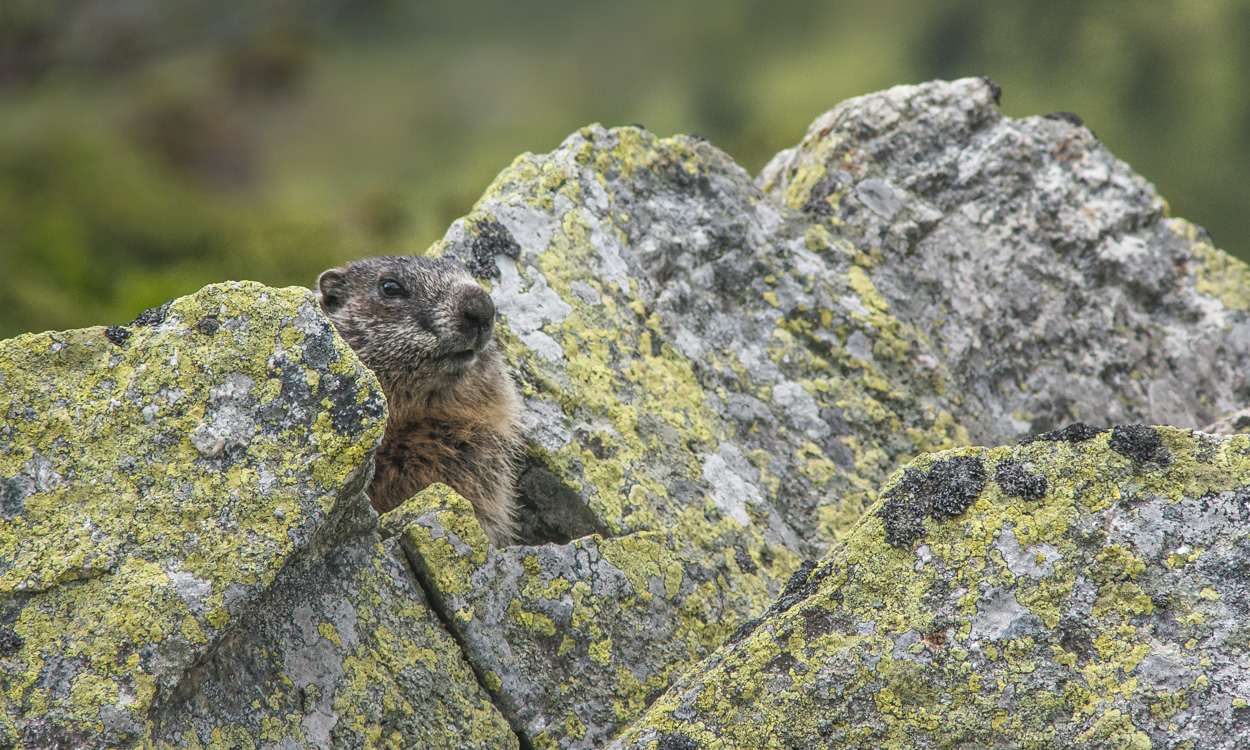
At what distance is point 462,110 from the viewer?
28.5 meters

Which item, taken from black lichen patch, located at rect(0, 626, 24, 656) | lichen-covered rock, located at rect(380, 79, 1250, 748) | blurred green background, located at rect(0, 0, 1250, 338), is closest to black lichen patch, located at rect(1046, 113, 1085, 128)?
lichen-covered rock, located at rect(380, 79, 1250, 748)

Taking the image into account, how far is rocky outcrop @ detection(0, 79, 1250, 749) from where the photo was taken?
370 centimetres

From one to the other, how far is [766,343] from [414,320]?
2.48 metres

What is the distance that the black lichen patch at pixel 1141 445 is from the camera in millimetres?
3857

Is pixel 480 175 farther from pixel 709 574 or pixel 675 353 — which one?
pixel 709 574

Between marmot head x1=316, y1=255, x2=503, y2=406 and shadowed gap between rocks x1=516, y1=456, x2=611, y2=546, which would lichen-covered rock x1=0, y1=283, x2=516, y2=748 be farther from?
marmot head x1=316, y1=255, x2=503, y2=406

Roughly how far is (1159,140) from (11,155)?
3300 cm

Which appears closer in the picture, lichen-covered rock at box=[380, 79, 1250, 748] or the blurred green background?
lichen-covered rock at box=[380, 79, 1250, 748]

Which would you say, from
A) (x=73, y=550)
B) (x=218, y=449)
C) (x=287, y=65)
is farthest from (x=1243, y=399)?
(x=287, y=65)

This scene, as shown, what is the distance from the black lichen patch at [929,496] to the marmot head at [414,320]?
291 centimetres

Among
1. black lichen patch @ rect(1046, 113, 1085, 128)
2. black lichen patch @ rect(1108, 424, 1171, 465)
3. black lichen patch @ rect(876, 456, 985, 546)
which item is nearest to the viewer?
black lichen patch @ rect(1108, 424, 1171, 465)

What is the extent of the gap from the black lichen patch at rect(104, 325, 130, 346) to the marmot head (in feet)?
7.04

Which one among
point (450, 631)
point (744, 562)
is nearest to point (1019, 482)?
point (744, 562)

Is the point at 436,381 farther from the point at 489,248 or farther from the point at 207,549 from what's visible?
the point at 207,549
